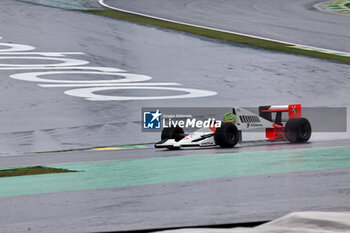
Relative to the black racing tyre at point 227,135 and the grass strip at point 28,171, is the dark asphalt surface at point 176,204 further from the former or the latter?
the black racing tyre at point 227,135

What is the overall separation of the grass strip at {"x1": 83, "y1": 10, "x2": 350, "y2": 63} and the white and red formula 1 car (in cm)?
1274

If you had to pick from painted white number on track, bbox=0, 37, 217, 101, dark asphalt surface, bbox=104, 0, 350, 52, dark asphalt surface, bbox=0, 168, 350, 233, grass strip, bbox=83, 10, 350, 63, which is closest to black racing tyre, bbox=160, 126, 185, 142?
dark asphalt surface, bbox=0, 168, 350, 233

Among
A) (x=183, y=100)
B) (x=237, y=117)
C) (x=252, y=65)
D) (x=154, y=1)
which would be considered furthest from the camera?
(x=154, y=1)

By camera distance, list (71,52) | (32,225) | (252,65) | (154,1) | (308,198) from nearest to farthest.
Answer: (32,225), (308,198), (252,65), (71,52), (154,1)

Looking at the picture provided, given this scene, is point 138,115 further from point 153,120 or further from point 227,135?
point 227,135

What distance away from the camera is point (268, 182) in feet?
27.7

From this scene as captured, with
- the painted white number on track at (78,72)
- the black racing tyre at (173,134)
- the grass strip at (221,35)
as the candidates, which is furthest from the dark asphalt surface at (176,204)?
the grass strip at (221,35)

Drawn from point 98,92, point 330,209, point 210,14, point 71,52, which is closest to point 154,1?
point 210,14

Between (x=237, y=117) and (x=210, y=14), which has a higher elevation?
(x=210, y=14)

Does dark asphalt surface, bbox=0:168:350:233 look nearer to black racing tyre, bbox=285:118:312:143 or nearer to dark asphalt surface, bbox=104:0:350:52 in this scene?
black racing tyre, bbox=285:118:312:143

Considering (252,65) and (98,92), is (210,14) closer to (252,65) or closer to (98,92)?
(252,65)

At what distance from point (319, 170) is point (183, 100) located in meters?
9.85

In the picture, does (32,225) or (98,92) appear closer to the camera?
(32,225)

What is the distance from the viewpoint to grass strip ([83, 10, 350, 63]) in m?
26.7
